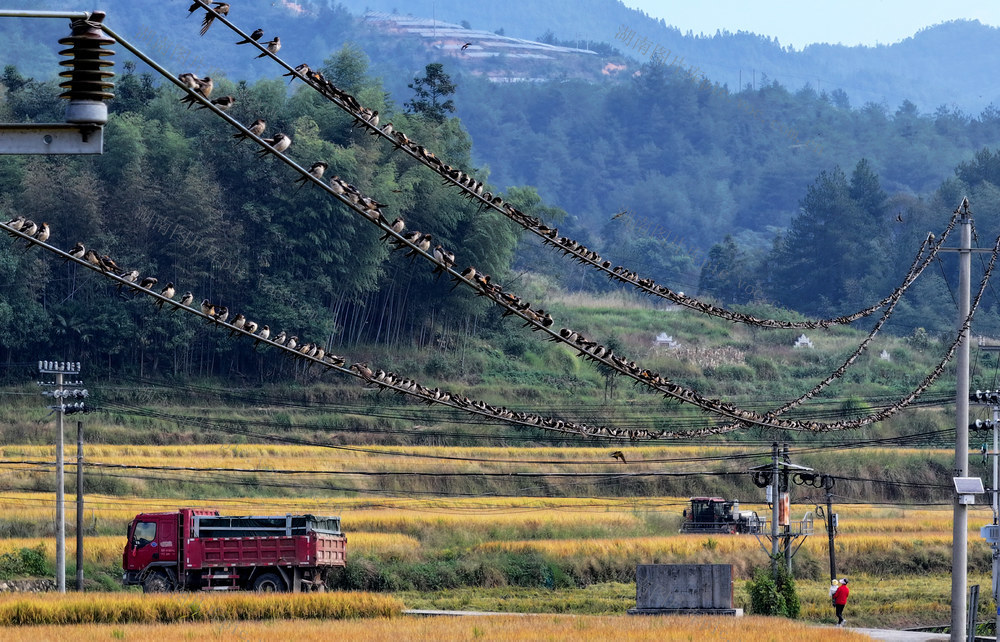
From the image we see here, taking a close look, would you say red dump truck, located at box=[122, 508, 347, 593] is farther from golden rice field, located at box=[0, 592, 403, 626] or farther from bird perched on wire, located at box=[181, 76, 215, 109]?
bird perched on wire, located at box=[181, 76, 215, 109]

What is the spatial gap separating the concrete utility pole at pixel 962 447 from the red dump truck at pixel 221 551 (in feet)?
58.0

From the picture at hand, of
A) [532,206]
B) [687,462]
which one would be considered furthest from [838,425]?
[532,206]

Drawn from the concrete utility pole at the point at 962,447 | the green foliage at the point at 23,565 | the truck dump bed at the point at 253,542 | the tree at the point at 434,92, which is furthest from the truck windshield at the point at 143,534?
the tree at the point at 434,92

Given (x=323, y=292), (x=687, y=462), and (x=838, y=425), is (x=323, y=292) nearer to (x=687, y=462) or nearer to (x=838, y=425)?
(x=687, y=462)

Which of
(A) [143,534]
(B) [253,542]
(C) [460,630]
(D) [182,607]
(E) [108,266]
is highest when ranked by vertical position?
(E) [108,266]

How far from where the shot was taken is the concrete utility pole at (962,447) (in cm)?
2464

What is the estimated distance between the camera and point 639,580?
3500 centimetres

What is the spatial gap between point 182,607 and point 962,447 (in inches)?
721

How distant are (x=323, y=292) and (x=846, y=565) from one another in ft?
136

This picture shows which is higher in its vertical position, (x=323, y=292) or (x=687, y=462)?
(x=323, y=292)

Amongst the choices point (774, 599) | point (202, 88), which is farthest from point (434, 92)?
point (202, 88)

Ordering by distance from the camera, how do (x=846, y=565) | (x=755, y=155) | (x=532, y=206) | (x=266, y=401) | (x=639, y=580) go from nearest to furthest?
(x=639, y=580), (x=846, y=565), (x=266, y=401), (x=532, y=206), (x=755, y=155)

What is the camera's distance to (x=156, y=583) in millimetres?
37281

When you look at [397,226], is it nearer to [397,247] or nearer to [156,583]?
[397,247]
